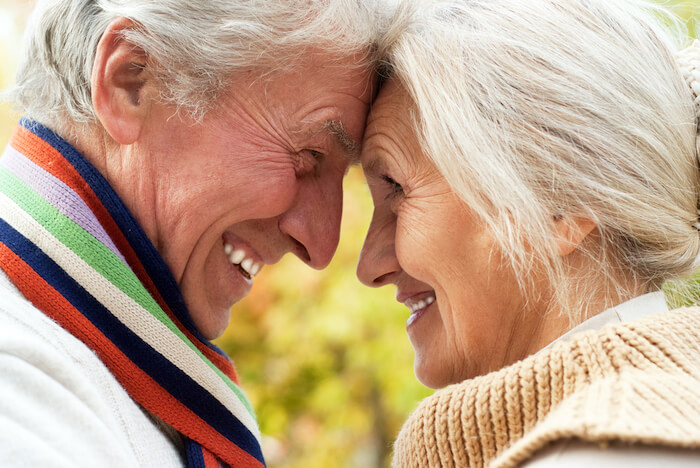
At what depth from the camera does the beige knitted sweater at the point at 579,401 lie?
126 cm

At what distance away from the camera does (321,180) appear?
2291 mm

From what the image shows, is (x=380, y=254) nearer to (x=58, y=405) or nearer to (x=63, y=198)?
(x=63, y=198)

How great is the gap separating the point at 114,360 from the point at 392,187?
1.06 metres

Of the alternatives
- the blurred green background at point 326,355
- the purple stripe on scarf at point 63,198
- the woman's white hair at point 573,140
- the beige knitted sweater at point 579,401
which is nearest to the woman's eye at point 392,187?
the woman's white hair at point 573,140

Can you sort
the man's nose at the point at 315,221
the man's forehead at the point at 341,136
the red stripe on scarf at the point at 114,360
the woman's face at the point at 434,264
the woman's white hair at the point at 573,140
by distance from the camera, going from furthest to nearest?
the man's nose at the point at 315,221 → the man's forehead at the point at 341,136 → the woman's face at the point at 434,264 → the woman's white hair at the point at 573,140 → the red stripe on scarf at the point at 114,360

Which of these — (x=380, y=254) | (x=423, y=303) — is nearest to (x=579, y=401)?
(x=423, y=303)

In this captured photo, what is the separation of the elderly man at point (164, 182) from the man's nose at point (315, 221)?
0.01 meters

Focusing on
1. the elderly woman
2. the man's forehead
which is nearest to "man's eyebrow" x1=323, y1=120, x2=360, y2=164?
the man's forehead

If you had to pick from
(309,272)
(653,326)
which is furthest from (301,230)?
(309,272)

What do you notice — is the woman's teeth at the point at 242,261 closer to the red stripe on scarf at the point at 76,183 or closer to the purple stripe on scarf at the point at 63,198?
the red stripe on scarf at the point at 76,183

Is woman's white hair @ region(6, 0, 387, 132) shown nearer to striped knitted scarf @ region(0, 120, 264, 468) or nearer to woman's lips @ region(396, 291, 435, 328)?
striped knitted scarf @ region(0, 120, 264, 468)

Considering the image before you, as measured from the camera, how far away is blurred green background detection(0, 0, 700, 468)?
17.0ft

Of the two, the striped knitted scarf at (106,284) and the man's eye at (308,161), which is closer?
the striped knitted scarf at (106,284)

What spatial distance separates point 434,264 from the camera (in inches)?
79.7
